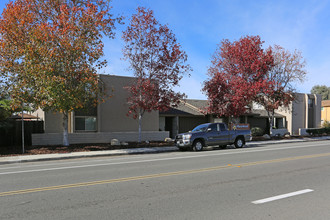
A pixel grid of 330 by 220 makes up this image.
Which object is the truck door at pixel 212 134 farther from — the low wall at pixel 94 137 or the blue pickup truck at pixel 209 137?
the low wall at pixel 94 137

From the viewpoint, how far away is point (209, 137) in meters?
18.8

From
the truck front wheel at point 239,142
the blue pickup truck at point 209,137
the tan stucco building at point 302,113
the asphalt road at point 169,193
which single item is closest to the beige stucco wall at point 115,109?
the blue pickup truck at point 209,137

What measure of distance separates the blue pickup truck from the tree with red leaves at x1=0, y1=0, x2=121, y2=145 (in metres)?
6.26

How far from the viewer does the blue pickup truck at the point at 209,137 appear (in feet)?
59.5

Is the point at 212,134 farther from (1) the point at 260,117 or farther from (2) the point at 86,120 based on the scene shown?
(1) the point at 260,117

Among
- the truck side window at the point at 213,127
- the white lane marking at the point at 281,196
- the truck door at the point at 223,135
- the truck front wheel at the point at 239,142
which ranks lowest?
the truck front wheel at the point at 239,142

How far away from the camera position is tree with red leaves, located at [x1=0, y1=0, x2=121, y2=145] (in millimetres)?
15703

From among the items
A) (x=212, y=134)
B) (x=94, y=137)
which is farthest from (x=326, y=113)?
(x=94, y=137)

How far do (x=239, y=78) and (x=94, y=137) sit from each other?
1409cm

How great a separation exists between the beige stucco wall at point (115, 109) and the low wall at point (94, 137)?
1.18 metres

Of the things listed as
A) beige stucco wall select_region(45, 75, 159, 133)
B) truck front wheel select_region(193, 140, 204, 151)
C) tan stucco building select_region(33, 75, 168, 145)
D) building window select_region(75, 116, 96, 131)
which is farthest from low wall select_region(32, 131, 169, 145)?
truck front wheel select_region(193, 140, 204, 151)

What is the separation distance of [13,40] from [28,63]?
206 cm

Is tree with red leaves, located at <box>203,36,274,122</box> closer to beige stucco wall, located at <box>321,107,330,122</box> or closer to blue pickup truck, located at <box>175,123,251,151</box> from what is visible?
blue pickup truck, located at <box>175,123,251,151</box>

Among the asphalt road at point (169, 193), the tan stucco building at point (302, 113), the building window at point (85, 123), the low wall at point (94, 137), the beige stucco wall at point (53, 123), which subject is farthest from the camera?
the tan stucco building at point (302, 113)
